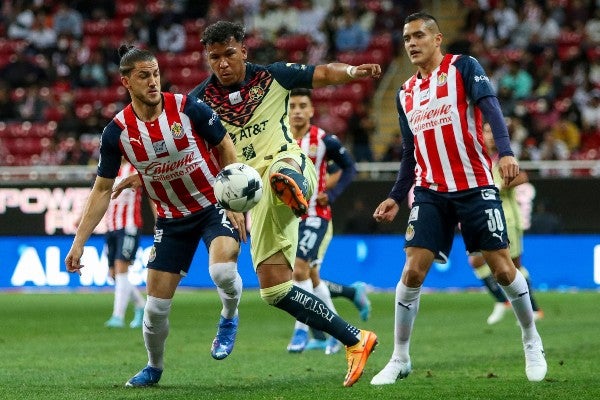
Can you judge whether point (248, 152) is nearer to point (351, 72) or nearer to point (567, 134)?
point (351, 72)

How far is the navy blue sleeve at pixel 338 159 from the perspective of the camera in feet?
37.9

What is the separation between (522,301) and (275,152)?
6.36ft

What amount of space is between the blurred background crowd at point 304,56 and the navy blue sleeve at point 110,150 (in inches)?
515

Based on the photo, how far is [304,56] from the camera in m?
24.6

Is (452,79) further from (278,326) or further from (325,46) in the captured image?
(325,46)

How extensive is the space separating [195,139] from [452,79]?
173cm

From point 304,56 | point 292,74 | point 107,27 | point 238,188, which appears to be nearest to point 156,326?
point 238,188

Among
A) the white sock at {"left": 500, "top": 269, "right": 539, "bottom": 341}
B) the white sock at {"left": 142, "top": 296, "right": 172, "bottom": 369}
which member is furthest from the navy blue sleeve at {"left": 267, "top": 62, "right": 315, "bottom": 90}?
the white sock at {"left": 500, "top": 269, "right": 539, "bottom": 341}

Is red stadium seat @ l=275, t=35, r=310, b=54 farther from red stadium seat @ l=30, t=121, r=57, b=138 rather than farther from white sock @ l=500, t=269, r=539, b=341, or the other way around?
white sock @ l=500, t=269, r=539, b=341

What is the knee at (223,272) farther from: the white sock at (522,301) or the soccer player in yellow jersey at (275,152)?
the white sock at (522,301)

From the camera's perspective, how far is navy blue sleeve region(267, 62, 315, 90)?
793cm

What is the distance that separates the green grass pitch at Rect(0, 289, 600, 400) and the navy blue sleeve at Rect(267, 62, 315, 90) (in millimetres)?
1996

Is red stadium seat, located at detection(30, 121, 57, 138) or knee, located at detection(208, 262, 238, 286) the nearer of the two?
knee, located at detection(208, 262, 238, 286)

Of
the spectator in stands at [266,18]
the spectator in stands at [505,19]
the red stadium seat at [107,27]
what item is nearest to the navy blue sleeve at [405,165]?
the spectator in stands at [505,19]
